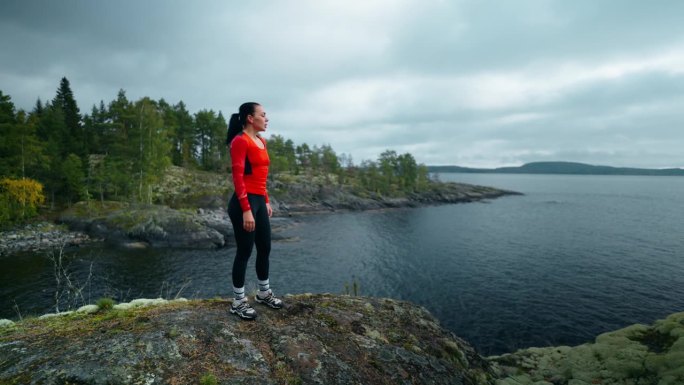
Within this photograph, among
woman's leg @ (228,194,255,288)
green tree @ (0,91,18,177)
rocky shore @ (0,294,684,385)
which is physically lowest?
rocky shore @ (0,294,684,385)

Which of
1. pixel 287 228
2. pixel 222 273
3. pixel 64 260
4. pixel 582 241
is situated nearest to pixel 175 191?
pixel 287 228

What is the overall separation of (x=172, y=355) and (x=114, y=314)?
2.08 meters

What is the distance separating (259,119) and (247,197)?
154cm

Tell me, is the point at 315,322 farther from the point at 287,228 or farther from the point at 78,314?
the point at 287,228

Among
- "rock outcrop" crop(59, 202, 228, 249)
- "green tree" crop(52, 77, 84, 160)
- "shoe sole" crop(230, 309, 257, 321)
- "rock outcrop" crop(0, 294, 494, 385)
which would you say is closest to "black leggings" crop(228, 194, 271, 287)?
"shoe sole" crop(230, 309, 257, 321)

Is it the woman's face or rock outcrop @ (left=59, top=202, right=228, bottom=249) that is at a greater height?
the woman's face

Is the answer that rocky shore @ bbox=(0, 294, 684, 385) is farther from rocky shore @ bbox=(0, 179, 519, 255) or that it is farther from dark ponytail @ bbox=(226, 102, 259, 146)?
rocky shore @ bbox=(0, 179, 519, 255)

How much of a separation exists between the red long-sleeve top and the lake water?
4.97 m

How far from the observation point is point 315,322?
613 centimetres

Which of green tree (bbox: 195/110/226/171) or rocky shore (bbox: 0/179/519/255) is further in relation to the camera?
green tree (bbox: 195/110/226/171)

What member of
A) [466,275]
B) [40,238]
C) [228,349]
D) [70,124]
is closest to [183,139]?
[70,124]

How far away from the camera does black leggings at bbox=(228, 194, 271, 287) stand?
553cm

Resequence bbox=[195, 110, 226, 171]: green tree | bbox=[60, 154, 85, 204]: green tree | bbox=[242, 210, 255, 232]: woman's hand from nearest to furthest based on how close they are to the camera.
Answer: bbox=[242, 210, 255, 232]: woman's hand → bbox=[60, 154, 85, 204]: green tree → bbox=[195, 110, 226, 171]: green tree

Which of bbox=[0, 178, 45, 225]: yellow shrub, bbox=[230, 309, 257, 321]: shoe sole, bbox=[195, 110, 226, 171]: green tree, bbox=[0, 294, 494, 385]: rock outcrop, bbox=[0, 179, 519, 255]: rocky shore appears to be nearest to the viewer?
bbox=[0, 294, 494, 385]: rock outcrop
